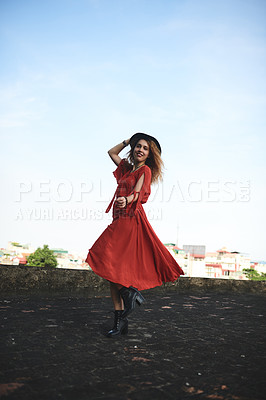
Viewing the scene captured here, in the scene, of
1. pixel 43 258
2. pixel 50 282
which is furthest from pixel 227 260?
pixel 50 282

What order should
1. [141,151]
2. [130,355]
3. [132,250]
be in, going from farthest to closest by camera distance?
1. [141,151]
2. [132,250]
3. [130,355]

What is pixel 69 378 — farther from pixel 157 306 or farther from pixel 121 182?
pixel 157 306

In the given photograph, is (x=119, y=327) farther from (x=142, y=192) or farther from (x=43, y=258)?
(x=43, y=258)

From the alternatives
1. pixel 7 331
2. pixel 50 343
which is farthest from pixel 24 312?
pixel 50 343

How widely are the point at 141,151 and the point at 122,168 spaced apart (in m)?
0.30

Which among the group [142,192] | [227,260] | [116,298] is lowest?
[227,260]

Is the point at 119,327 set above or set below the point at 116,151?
below

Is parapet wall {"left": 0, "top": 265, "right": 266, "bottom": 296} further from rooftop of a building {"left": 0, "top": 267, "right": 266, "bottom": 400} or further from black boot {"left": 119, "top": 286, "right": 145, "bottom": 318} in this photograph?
black boot {"left": 119, "top": 286, "right": 145, "bottom": 318}

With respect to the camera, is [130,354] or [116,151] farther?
[116,151]

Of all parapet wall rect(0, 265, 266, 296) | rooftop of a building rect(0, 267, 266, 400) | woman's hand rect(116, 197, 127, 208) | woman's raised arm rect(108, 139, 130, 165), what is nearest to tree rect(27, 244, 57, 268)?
parapet wall rect(0, 265, 266, 296)

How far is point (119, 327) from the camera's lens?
3186mm

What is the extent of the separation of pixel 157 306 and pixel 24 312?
2.00m

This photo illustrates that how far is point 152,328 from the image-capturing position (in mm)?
3621

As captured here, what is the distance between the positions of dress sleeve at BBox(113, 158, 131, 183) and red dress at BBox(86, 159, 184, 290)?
113mm
